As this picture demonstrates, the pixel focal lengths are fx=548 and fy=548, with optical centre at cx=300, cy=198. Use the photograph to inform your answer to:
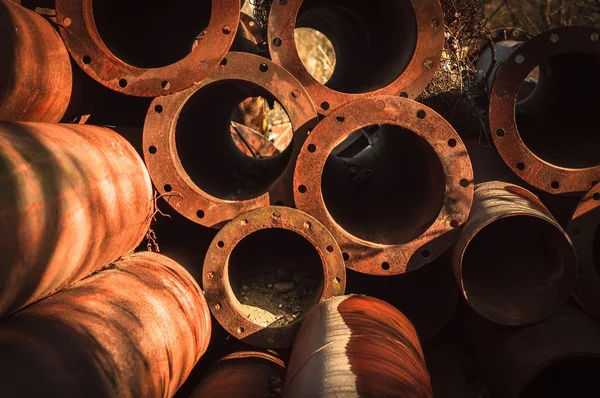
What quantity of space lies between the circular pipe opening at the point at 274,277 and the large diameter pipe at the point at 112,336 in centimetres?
35

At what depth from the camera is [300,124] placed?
292 cm

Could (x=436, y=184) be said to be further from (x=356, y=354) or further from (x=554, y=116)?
(x=554, y=116)

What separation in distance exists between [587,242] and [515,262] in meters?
0.39

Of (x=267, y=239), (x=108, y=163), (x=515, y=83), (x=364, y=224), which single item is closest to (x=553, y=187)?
(x=515, y=83)

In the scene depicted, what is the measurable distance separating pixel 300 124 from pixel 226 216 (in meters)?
0.63

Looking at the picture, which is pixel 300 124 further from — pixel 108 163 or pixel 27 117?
pixel 27 117

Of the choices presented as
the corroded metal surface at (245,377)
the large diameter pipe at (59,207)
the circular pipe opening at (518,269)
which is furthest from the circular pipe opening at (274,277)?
the circular pipe opening at (518,269)

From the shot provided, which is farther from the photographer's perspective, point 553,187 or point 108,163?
point 553,187

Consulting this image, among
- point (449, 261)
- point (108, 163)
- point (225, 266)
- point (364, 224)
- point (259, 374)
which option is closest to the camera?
point (108, 163)

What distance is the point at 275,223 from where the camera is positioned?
2.71m

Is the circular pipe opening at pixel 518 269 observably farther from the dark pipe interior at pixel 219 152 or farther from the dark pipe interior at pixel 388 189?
the dark pipe interior at pixel 219 152

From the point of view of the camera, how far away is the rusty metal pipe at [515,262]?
107 inches

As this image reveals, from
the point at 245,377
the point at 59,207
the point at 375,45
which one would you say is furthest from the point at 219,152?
the point at 59,207

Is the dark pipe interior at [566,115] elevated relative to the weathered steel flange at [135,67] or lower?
lower
